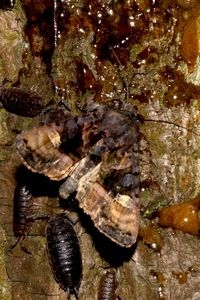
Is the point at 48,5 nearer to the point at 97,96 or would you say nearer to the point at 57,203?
the point at 97,96

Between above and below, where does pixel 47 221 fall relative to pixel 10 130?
below

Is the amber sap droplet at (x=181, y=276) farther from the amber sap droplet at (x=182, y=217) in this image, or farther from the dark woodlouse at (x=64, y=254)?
the dark woodlouse at (x=64, y=254)

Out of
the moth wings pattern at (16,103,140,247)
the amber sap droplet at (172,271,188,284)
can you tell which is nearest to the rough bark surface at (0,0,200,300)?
the amber sap droplet at (172,271,188,284)

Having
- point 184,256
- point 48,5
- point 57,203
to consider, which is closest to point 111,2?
point 48,5

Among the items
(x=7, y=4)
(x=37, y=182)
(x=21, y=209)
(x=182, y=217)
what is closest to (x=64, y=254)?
(x=21, y=209)

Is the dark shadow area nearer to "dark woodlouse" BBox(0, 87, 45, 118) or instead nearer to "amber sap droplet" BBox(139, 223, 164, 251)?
"dark woodlouse" BBox(0, 87, 45, 118)

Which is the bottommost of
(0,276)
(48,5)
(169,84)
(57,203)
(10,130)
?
(0,276)

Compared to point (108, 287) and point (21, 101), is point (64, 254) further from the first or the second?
point (21, 101)
